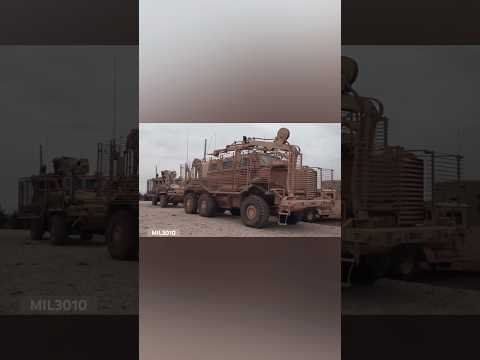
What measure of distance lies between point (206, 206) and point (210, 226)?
158 mm

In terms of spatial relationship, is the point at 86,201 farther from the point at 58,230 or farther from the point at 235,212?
the point at 235,212

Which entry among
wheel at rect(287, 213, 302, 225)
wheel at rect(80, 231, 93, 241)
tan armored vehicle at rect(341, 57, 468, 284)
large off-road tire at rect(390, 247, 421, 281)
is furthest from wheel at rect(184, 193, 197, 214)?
wheel at rect(80, 231, 93, 241)

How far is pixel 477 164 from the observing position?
4945mm

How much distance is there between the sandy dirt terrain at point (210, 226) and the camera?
293cm

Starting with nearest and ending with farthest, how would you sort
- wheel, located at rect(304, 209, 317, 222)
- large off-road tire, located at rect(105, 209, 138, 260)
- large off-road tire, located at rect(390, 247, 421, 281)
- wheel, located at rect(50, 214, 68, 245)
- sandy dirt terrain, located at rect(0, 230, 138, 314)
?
wheel, located at rect(304, 209, 317, 222)
large off-road tire, located at rect(390, 247, 421, 281)
sandy dirt terrain, located at rect(0, 230, 138, 314)
large off-road tire, located at rect(105, 209, 138, 260)
wheel, located at rect(50, 214, 68, 245)

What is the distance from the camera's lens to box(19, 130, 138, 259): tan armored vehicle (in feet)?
17.4

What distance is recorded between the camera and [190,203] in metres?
3.01

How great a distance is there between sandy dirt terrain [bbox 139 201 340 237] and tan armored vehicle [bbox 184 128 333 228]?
0.05 m

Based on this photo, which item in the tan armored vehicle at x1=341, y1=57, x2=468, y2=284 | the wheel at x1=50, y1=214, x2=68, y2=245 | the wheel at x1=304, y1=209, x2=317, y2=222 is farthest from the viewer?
the wheel at x1=50, y1=214, x2=68, y2=245

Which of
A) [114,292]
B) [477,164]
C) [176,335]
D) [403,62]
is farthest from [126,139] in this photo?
[477,164]

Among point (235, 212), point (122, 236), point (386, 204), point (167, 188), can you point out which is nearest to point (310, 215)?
point (235, 212)

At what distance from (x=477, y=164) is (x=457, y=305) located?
71.5 inches

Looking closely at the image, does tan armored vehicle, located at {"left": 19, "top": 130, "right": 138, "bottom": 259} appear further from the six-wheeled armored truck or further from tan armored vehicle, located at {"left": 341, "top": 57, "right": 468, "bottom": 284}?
the six-wheeled armored truck

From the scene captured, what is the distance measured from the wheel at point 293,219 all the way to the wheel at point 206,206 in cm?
57
